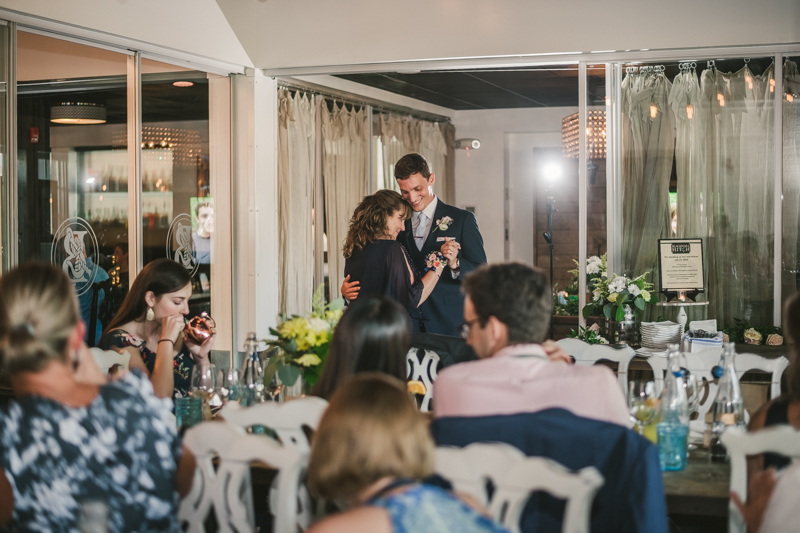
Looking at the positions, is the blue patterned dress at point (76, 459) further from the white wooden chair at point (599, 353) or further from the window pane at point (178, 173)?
the window pane at point (178, 173)

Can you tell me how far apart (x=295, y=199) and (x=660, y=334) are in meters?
3.12

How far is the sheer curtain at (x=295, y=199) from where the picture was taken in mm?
6047

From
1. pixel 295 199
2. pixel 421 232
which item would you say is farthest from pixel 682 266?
pixel 295 199

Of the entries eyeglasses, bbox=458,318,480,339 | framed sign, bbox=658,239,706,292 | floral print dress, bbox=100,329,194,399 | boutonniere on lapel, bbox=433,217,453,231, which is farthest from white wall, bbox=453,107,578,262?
eyeglasses, bbox=458,318,480,339

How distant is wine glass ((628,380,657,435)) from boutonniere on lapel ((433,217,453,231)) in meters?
2.35

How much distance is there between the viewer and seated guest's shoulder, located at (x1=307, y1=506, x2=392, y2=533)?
1249 millimetres

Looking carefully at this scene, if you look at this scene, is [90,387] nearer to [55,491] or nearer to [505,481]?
[55,491]

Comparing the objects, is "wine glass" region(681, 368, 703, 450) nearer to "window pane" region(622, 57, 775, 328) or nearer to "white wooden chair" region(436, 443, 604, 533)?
"white wooden chair" region(436, 443, 604, 533)

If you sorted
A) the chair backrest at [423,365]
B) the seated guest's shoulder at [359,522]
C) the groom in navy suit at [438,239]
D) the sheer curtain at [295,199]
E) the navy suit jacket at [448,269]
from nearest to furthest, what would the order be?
the seated guest's shoulder at [359,522] → the chair backrest at [423,365] → the groom in navy suit at [438,239] → the navy suit jacket at [448,269] → the sheer curtain at [295,199]

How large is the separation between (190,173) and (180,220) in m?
0.36

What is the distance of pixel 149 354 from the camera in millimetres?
3340

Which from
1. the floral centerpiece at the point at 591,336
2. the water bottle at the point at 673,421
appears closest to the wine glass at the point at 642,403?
the water bottle at the point at 673,421

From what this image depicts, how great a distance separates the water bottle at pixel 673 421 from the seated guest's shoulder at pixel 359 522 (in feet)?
4.10

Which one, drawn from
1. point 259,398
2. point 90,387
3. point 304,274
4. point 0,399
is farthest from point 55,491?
point 304,274
